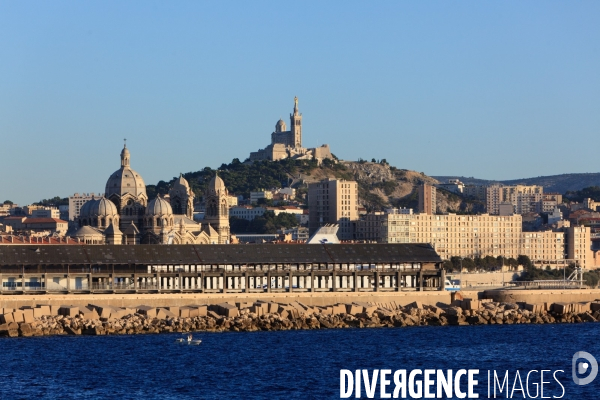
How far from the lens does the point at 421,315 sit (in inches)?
2805

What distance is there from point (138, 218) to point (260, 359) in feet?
303

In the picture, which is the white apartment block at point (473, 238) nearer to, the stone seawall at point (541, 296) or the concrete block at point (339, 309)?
the stone seawall at point (541, 296)

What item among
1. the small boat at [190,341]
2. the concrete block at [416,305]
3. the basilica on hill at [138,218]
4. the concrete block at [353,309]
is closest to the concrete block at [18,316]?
the small boat at [190,341]

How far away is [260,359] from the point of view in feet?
179

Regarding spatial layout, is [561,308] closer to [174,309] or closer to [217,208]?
[174,309]

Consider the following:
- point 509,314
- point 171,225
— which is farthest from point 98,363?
point 171,225

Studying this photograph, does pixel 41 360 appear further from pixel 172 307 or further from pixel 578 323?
pixel 578 323

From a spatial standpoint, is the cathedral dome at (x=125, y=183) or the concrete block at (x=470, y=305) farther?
the cathedral dome at (x=125, y=183)

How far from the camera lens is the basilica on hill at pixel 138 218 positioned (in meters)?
137

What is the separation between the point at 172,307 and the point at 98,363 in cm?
1808

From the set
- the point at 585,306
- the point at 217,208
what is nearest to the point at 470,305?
the point at 585,306

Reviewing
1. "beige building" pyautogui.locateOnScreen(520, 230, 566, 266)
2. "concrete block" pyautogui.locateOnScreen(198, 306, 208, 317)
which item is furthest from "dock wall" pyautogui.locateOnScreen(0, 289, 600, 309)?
"beige building" pyautogui.locateOnScreen(520, 230, 566, 266)

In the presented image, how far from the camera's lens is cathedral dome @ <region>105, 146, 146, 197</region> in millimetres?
147500

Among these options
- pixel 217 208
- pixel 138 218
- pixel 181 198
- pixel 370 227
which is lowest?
pixel 370 227
